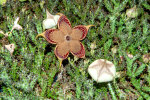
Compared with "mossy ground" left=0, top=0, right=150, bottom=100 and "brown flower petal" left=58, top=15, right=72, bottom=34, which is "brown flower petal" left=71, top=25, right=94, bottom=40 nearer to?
"brown flower petal" left=58, top=15, right=72, bottom=34

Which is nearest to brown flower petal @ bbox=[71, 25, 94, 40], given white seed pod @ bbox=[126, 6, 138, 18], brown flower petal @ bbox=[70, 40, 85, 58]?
brown flower petal @ bbox=[70, 40, 85, 58]

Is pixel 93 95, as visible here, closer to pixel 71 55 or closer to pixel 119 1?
pixel 71 55

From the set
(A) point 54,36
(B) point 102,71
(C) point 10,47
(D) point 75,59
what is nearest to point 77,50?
(D) point 75,59

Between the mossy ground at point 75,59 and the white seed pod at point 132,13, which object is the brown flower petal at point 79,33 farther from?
the white seed pod at point 132,13

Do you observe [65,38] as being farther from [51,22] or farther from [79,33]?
[51,22]

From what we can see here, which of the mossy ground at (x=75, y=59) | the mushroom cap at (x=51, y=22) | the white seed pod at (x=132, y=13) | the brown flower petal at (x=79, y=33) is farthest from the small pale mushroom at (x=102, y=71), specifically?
the white seed pod at (x=132, y=13)

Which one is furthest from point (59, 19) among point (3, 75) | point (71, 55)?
point (3, 75)

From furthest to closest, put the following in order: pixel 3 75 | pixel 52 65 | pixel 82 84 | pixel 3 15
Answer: pixel 3 15, pixel 52 65, pixel 82 84, pixel 3 75

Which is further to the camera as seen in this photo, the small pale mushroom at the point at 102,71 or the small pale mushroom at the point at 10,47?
the small pale mushroom at the point at 10,47
